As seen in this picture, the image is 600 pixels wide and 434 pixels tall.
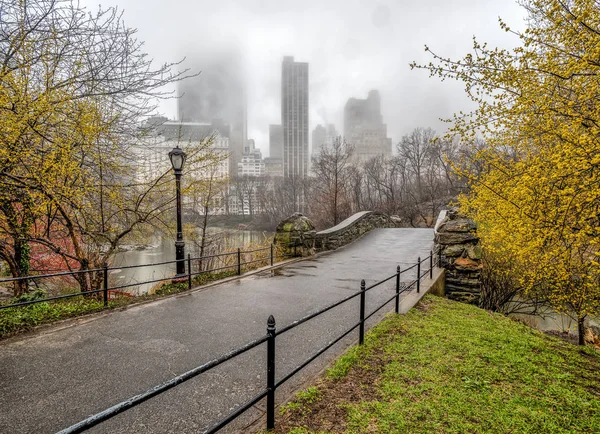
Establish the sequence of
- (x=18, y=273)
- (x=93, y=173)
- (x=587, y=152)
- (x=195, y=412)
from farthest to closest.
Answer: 1. (x=93, y=173)
2. (x=18, y=273)
3. (x=587, y=152)
4. (x=195, y=412)

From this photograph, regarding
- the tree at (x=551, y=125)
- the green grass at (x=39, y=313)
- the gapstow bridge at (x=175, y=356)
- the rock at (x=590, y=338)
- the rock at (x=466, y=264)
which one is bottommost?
the rock at (x=590, y=338)

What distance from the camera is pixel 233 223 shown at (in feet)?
179

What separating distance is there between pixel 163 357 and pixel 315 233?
876cm

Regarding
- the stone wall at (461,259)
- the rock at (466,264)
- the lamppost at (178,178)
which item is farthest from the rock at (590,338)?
the lamppost at (178,178)

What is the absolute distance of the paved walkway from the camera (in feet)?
9.14

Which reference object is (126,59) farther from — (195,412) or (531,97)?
(531,97)

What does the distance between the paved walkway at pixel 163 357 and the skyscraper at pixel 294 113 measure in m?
134

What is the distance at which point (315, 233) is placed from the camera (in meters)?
12.2

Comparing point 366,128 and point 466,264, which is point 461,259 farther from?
point 366,128

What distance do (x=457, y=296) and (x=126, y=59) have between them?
10.3m

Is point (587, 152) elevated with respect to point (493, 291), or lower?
elevated

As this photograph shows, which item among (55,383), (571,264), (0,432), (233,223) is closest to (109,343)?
(55,383)

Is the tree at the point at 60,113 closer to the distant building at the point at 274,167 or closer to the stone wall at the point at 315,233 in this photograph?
the stone wall at the point at 315,233

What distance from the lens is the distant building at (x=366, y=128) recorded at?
108 m
